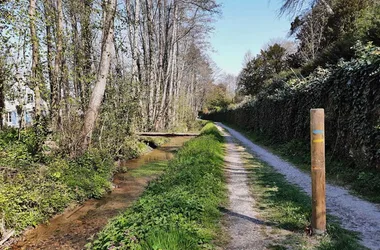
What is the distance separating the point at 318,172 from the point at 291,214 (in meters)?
1.22

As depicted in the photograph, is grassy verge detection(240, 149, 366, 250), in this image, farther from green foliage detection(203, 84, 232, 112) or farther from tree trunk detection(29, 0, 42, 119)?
green foliage detection(203, 84, 232, 112)

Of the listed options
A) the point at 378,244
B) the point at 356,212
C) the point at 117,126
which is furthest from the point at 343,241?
the point at 117,126

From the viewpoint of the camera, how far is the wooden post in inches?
168

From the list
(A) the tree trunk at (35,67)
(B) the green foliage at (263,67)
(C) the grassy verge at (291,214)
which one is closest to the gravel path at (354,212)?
(C) the grassy verge at (291,214)

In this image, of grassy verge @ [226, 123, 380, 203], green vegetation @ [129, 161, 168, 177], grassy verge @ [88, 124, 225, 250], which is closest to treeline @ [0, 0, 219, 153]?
green vegetation @ [129, 161, 168, 177]

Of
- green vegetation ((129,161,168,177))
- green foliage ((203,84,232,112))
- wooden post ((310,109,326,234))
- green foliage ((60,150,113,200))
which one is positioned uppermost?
green foliage ((203,84,232,112))

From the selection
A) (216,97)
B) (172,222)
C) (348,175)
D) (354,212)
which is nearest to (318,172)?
(354,212)

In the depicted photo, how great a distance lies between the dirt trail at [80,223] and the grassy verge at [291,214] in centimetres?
349

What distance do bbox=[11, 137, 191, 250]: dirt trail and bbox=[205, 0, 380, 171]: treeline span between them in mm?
6223

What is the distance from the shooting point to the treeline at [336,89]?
755cm

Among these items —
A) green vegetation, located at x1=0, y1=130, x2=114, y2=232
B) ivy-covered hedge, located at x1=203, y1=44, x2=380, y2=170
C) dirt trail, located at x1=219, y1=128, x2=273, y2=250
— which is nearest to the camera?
dirt trail, located at x1=219, y1=128, x2=273, y2=250

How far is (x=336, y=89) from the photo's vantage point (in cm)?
941

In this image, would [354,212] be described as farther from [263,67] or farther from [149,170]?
[263,67]

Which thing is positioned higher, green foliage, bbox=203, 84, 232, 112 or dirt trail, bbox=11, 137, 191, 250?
green foliage, bbox=203, 84, 232, 112
